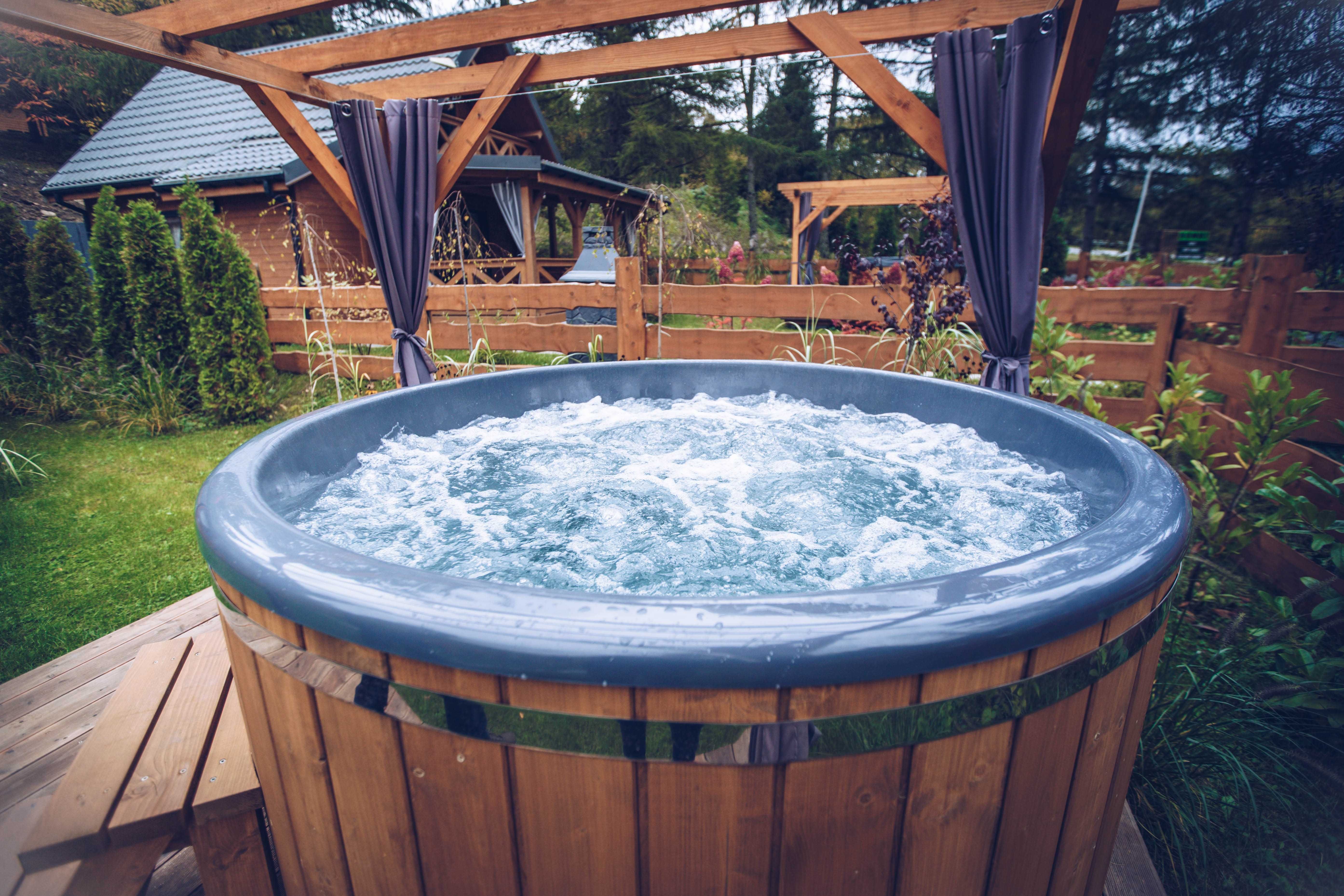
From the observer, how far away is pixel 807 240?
981cm

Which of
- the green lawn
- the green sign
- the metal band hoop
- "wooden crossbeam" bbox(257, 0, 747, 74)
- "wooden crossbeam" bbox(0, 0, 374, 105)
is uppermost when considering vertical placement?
"wooden crossbeam" bbox(257, 0, 747, 74)

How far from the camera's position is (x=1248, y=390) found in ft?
6.75

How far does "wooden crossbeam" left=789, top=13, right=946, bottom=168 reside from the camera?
2.82 meters

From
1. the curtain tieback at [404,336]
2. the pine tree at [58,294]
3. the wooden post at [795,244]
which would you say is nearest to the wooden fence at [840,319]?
the curtain tieback at [404,336]

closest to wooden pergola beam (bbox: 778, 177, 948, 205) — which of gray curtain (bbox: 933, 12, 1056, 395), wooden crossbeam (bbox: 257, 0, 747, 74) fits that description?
gray curtain (bbox: 933, 12, 1056, 395)

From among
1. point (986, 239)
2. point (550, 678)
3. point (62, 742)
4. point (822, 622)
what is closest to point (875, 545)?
point (822, 622)

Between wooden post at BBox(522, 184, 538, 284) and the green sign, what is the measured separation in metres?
16.0

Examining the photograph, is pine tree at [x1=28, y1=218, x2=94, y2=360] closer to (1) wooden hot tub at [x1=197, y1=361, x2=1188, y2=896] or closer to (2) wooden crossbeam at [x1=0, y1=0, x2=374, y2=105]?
(2) wooden crossbeam at [x1=0, y1=0, x2=374, y2=105]

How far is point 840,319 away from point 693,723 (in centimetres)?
382

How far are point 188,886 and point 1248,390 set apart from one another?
317cm

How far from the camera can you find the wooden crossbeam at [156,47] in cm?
247

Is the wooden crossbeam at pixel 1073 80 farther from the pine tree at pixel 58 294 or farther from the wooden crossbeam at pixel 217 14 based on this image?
the pine tree at pixel 58 294

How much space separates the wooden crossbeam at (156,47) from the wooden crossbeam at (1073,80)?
11.0 feet

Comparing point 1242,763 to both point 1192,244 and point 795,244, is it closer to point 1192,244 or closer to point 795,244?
point 795,244
